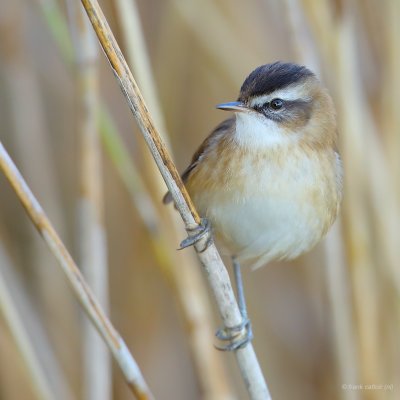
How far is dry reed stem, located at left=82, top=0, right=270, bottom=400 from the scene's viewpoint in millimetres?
1490

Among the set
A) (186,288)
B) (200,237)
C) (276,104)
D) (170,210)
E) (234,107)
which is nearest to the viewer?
(200,237)

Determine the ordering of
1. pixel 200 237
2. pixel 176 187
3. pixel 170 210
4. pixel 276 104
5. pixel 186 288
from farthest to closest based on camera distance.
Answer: pixel 170 210
pixel 186 288
pixel 276 104
pixel 200 237
pixel 176 187

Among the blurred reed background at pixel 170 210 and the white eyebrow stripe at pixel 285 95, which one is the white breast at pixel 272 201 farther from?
the blurred reed background at pixel 170 210

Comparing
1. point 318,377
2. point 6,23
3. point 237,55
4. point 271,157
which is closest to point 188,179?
point 271,157

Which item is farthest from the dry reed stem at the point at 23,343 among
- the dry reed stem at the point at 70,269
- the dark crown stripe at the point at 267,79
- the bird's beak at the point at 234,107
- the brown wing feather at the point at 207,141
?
the dark crown stripe at the point at 267,79

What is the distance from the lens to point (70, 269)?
1722mm

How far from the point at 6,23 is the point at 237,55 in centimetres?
96

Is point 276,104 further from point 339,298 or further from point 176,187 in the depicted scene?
point 339,298

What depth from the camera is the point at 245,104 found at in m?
2.08

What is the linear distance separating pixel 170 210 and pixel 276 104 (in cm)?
62

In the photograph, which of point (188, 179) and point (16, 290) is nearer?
point (188, 179)

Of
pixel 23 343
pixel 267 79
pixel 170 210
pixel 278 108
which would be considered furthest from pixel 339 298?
pixel 23 343

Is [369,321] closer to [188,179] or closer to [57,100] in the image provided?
[188,179]

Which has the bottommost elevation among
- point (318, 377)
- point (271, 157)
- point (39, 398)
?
point (318, 377)
